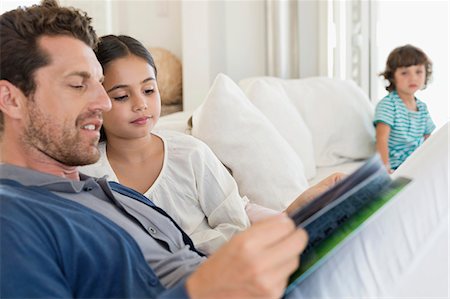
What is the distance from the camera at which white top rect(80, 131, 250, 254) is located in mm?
1298

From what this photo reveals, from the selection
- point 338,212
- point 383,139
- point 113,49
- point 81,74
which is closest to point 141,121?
point 113,49

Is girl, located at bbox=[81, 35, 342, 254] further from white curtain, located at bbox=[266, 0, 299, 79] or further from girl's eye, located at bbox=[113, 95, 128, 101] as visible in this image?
white curtain, located at bbox=[266, 0, 299, 79]

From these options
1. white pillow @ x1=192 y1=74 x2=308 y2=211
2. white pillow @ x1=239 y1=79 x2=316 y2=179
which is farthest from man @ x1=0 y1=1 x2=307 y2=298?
white pillow @ x1=239 y1=79 x2=316 y2=179

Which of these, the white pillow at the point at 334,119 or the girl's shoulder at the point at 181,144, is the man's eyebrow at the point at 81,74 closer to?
the girl's shoulder at the point at 181,144

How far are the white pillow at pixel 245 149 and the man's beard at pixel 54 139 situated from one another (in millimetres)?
799

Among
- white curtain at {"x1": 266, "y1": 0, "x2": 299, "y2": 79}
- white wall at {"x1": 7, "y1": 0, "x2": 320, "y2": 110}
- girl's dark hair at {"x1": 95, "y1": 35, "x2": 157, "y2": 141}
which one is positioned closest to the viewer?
girl's dark hair at {"x1": 95, "y1": 35, "x2": 157, "y2": 141}

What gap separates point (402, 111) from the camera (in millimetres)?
2613

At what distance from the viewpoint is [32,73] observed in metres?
0.94

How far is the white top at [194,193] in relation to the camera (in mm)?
1298

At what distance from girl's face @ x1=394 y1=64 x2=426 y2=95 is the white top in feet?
5.21

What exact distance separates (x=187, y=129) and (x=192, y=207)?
57 centimetres

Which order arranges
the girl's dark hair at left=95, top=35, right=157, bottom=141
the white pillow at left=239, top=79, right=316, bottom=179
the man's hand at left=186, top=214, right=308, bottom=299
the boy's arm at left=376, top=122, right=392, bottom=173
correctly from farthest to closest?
the boy's arm at left=376, top=122, right=392, bottom=173
the white pillow at left=239, top=79, right=316, bottom=179
the girl's dark hair at left=95, top=35, right=157, bottom=141
the man's hand at left=186, top=214, right=308, bottom=299

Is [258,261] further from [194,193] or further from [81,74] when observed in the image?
[194,193]

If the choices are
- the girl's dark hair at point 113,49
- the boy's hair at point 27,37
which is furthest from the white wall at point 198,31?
the boy's hair at point 27,37
